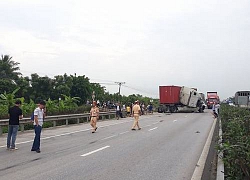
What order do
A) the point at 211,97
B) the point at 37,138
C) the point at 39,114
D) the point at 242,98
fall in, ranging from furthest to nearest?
the point at 211,97 < the point at 242,98 < the point at 39,114 < the point at 37,138

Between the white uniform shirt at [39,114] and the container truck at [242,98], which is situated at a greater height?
the container truck at [242,98]

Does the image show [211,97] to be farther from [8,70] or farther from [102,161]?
[102,161]

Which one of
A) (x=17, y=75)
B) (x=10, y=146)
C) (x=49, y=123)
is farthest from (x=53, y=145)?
(x=17, y=75)

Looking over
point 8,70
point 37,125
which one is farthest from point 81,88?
point 37,125

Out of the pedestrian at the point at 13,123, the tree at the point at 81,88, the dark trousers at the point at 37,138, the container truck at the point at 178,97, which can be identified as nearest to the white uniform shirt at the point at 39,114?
the dark trousers at the point at 37,138

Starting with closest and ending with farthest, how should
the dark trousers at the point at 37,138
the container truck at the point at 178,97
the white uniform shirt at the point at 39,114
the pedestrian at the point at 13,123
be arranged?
the dark trousers at the point at 37,138 < the white uniform shirt at the point at 39,114 < the pedestrian at the point at 13,123 < the container truck at the point at 178,97

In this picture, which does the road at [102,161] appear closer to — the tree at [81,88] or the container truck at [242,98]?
the container truck at [242,98]

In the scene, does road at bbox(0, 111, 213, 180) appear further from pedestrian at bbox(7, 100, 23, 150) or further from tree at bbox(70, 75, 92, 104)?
tree at bbox(70, 75, 92, 104)

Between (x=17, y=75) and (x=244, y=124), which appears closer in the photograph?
(x=244, y=124)

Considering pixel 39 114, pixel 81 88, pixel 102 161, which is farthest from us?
pixel 81 88

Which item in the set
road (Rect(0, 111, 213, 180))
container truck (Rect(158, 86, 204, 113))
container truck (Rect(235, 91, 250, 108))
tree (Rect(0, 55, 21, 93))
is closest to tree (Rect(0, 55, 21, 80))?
tree (Rect(0, 55, 21, 93))

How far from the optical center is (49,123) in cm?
2409

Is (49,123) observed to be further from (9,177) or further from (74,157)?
(9,177)

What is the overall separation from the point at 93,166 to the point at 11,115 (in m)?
4.47
